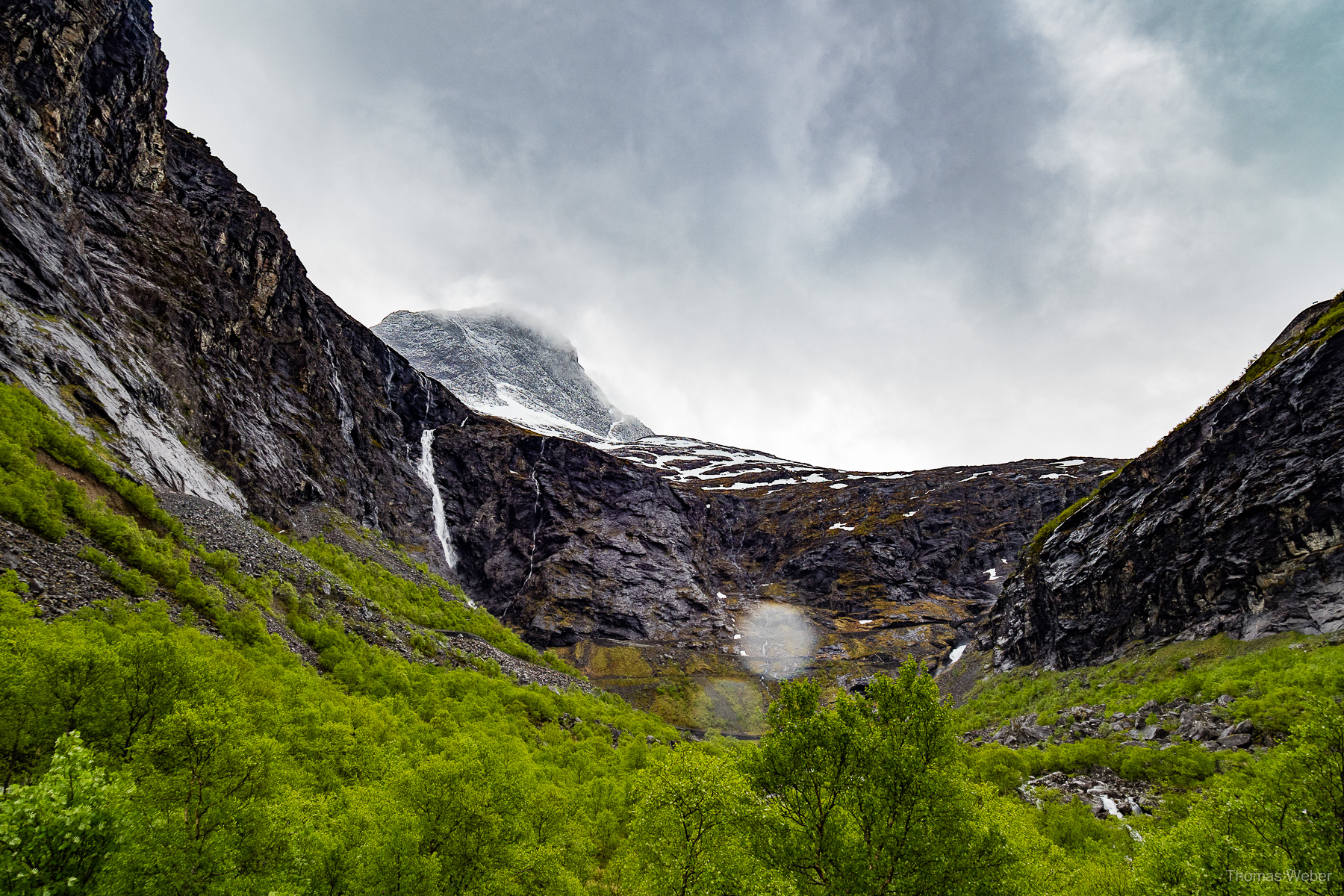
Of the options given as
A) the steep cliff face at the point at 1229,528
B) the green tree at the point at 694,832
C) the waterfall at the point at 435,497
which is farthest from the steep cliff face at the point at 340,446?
the steep cliff face at the point at 1229,528

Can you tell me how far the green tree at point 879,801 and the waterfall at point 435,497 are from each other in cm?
8675

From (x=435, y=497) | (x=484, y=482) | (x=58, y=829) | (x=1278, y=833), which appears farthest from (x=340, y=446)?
(x=1278, y=833)

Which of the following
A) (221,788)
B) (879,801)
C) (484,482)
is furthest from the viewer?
(484,482)

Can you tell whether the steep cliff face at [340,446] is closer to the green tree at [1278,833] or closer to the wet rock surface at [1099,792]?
the green tree at [1278,833]

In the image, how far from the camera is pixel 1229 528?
46.1m

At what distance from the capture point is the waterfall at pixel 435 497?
320ft

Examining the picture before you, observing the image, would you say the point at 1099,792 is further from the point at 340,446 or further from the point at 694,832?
the point at 340,446

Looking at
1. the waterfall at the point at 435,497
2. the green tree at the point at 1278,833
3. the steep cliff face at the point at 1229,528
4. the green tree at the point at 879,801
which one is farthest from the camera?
the waterfall at the point at 435,497

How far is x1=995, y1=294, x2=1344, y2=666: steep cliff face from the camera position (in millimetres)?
39031

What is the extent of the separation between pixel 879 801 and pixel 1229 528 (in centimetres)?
5056

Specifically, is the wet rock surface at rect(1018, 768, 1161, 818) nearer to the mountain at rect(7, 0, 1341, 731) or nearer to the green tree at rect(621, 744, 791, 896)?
the mountain at rect(7, 0, 1341, 731)

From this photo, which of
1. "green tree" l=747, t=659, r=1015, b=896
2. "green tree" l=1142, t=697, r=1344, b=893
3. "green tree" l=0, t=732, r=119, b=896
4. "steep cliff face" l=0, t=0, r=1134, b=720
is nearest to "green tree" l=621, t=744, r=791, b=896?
"green tree" l=747, t=659, r=1015, b=896

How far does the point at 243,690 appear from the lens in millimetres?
20391

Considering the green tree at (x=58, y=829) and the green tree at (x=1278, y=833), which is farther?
the green tree at (x=1278, y=833)
